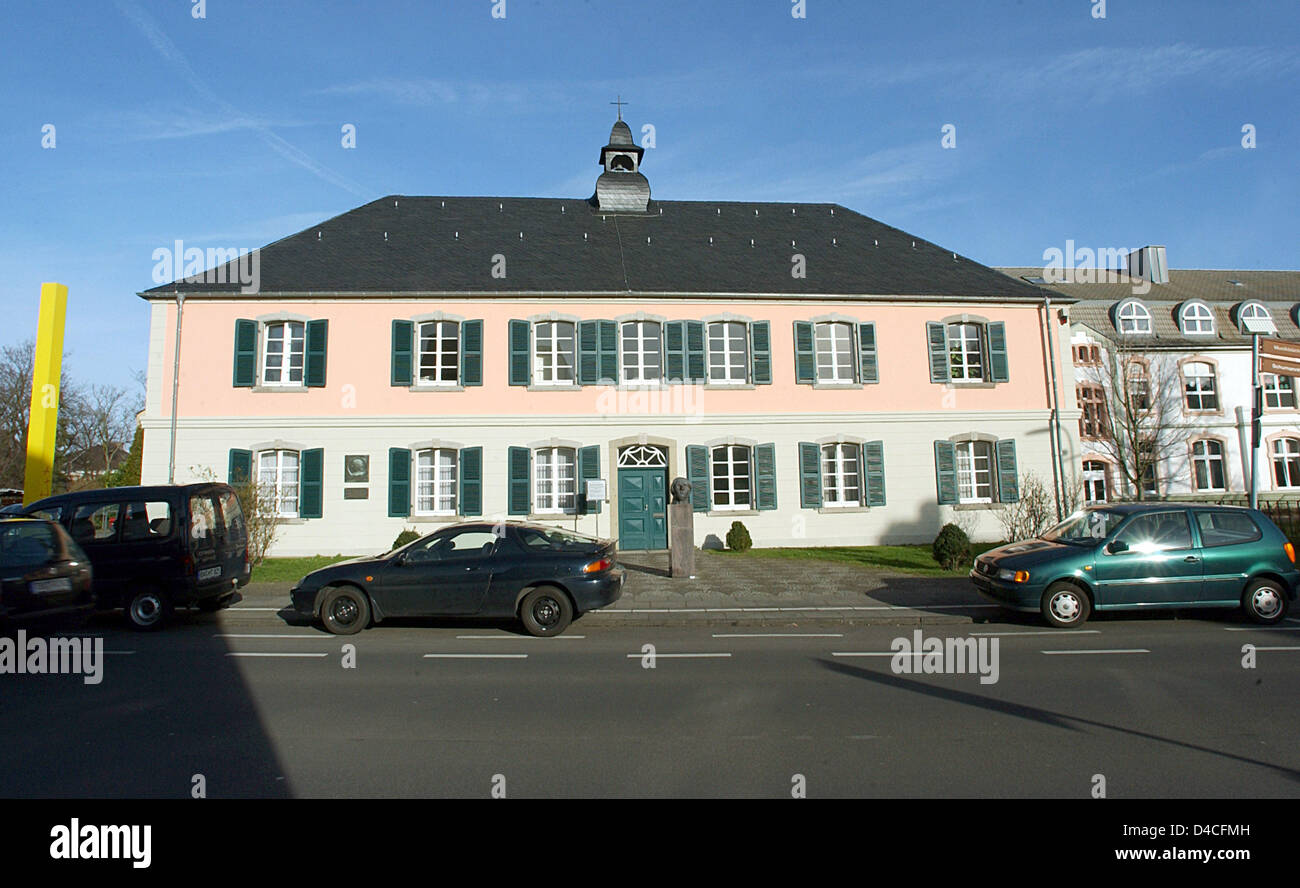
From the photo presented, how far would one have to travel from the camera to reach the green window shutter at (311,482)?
63.4 feet

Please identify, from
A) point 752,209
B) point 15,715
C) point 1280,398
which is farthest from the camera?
point 1280,398

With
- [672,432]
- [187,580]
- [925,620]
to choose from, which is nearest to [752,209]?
[672,432]

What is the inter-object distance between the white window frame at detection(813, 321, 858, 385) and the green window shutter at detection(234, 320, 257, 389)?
1501cm

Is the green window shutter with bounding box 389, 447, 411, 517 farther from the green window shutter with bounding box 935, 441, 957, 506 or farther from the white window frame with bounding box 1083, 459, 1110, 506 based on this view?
the white window frame with bounding box 1083, 459, 1110, 506

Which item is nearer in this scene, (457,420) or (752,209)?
(457,420)

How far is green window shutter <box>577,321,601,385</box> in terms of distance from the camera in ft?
66.6

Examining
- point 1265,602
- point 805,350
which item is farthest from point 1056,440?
point 1265,602

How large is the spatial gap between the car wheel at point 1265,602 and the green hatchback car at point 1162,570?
0.04 ft

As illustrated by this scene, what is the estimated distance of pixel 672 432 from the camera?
66.6 feet

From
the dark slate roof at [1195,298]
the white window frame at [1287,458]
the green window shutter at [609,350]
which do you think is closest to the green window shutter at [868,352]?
the green window shutter at [609,350]

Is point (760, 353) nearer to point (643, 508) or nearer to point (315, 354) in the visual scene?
point (643, 508)

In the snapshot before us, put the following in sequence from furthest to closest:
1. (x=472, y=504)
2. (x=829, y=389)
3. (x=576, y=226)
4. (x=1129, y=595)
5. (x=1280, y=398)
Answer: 1. (x=1280, y=398)
2. (x=576, y=226)
3. (x=829, y=389)
4. (x=472, y=504)
5. (x=1129, y=595)
